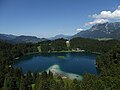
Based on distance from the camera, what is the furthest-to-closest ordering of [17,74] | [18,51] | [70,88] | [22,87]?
[18,51] → [17,74] → [22,87] → [70,88]

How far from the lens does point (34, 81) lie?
64.2 meters

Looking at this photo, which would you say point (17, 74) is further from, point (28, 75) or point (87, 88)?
point (87, 88)

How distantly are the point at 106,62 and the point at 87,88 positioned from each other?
64.7 meters

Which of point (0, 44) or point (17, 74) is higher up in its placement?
point (0, 44)

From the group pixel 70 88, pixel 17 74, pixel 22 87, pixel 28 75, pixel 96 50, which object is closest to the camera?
pixel 70 88

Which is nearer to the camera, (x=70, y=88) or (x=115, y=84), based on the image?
(x=115, y=84)

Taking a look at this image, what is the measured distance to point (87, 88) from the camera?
146ft

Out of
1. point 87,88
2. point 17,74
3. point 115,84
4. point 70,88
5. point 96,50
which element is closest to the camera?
point 115,84

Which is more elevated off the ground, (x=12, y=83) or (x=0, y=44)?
(x=0, y=44)

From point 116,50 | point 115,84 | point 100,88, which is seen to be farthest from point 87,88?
point 116,50

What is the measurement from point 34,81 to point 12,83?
368 inches

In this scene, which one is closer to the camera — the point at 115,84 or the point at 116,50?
the point at 115,84

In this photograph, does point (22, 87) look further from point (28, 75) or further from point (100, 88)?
point (100, 88)

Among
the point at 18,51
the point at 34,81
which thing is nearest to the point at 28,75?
the point at 34,81
